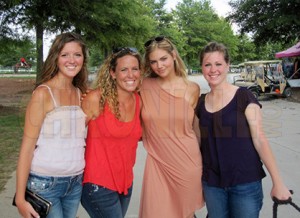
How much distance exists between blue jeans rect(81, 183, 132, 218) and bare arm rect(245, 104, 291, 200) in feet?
Answer: 3.36

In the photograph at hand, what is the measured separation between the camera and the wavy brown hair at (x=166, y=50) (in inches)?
112

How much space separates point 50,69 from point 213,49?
117 cm

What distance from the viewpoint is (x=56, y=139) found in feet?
7.31

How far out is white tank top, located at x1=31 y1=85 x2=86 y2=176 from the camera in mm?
2207

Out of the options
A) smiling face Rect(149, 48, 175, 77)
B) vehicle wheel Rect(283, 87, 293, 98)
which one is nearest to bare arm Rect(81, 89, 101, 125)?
smiling face Rect(149, 48, 175, 77)

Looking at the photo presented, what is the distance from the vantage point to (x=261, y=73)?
56.9 feet

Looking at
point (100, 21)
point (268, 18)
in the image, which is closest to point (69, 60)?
point (100, 21)

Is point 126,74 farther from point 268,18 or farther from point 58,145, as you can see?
point 268,18

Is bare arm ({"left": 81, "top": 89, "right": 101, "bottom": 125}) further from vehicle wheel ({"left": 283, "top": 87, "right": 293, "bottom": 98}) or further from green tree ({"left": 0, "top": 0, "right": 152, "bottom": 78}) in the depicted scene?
vehicle wheel ({"left": 283, "top": 87, "right": 293, "bottom": 98})

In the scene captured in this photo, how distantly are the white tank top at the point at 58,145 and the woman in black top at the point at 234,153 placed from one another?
939 millimetres

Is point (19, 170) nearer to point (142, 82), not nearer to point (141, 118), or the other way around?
point (141, 118)

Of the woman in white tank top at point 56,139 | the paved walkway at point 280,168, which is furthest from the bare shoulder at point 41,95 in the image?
the paved walkway at point 280,168

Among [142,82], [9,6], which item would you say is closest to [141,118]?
[142,82]

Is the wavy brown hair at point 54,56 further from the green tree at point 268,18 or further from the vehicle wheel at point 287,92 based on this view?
the vehicle wheel at point 287,92
